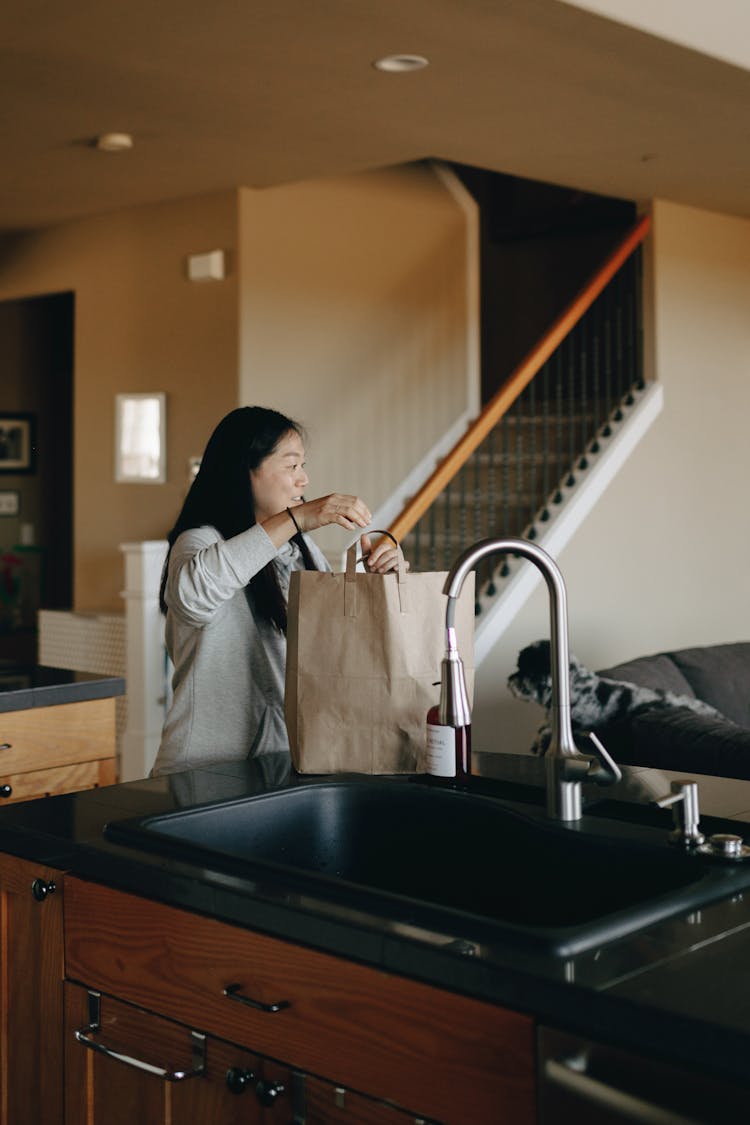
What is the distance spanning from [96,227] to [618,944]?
5.72m

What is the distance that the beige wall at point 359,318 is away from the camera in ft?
19.2

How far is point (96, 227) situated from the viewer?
6.29m

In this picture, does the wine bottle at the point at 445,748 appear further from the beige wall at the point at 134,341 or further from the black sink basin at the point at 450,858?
the beige wall at the point at 134,341

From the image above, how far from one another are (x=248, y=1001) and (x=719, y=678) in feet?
12.5

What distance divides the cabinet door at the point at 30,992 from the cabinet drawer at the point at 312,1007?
0.04 m

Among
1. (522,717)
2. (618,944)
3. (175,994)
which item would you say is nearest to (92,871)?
(175,994)

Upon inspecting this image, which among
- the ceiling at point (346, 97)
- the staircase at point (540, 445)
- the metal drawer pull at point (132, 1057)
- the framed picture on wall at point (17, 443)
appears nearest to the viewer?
the metal drawer pull at point (132, 1057)

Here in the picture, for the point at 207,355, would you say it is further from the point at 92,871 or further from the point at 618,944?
the point at 618,944

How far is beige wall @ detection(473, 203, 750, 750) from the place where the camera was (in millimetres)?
5625

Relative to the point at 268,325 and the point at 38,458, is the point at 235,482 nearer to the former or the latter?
the point at 268,325

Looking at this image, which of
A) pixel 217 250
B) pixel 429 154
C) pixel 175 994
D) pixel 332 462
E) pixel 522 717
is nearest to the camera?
pixel 175 994

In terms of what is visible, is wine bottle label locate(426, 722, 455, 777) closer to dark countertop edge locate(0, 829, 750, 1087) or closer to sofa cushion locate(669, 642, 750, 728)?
dark countertop edge locate(0, 829, 750, 1087)

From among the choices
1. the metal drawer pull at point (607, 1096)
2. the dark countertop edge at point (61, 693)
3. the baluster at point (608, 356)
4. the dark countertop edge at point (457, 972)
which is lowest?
the metal drawer pull at point (607, 1096)

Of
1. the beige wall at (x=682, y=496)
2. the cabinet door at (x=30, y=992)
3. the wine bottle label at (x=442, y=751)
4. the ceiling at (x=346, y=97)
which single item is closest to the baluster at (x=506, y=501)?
the beige wall at (x=682, y=496)
